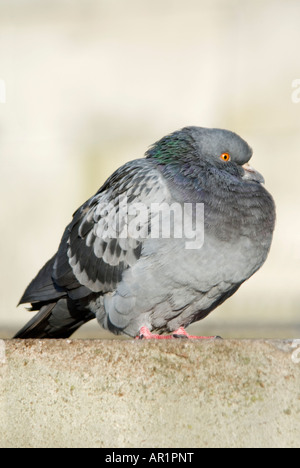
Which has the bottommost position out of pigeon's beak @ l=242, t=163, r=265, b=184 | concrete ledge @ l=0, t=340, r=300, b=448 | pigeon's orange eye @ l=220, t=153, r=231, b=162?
concrete ledge @ l=0, t=340, r=300, b=448

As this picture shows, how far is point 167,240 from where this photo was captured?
5066mm

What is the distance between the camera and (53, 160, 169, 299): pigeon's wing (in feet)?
17.1

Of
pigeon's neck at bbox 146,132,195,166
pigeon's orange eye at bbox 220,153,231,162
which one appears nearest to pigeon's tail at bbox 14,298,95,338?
pigeon's neck at bbox 146,132,195,166

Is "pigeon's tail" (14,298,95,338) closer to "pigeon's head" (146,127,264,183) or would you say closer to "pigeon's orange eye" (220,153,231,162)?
"pigeon's head" (146,127,264,183)

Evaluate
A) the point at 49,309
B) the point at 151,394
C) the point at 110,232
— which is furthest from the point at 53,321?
the point at 151,394

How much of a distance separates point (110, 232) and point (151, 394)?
6.10 feet

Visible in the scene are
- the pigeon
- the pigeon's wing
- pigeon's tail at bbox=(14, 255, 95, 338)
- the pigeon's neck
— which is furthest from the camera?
pigeon's tail at bbox=(14, 255, 95, 338)

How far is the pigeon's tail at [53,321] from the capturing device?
234 inches

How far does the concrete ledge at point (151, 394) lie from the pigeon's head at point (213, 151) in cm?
199

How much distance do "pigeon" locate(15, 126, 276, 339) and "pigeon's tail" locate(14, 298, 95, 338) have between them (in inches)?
0.7

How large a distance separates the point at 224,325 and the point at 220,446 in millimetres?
6564

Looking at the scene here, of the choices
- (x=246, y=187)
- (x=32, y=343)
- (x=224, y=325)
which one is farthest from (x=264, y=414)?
(x=224, y=325)

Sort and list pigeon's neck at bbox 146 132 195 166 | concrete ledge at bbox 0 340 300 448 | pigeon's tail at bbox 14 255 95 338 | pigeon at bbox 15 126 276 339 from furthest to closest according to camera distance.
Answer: pigeon's tail at bbox 14 255 95 338
pigeon's neck at bbox 146 132 195 166
pigeon at bbox 15 126 276 339
concrete ledge at bbox 0 340 300 448

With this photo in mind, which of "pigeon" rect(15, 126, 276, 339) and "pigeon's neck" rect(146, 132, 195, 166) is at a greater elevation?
"pigeon's neck" rect(146, 132, 195, 166)
